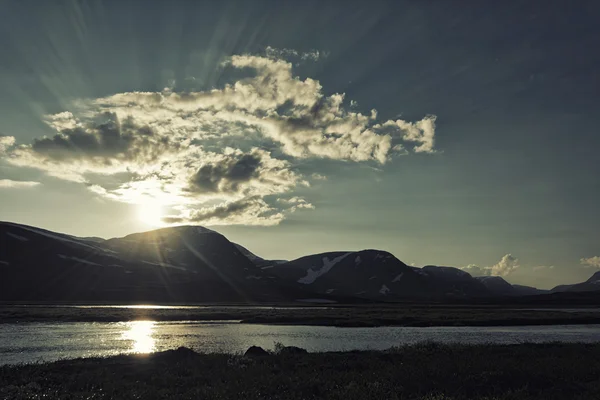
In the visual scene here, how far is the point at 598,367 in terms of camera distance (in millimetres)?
33688

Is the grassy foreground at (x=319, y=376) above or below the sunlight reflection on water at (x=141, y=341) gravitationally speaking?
above

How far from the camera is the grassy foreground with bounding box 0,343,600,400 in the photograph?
81.6 feet

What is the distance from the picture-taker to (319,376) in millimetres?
29984

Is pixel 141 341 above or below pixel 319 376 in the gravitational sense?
below

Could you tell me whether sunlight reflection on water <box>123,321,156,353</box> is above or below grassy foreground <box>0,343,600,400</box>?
below

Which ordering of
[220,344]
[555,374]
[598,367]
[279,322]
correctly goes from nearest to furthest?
[555,374], [598,367], [220,344], [279,322]

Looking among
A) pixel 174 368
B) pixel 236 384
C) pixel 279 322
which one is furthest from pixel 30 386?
pixel 279 322

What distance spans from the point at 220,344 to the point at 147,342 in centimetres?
1042

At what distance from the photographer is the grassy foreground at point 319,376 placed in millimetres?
24875

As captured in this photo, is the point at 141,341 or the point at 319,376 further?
the point at 141,341

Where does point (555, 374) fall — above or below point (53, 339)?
above

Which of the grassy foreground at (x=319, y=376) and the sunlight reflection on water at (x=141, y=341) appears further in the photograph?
the sunlight reflection on water at (x=141, y=341)

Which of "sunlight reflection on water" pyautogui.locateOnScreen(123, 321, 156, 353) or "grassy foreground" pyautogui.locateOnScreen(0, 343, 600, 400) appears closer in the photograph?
"grassy foreground" pyautogui.locateOnScreen(0, 343, 600, 400)

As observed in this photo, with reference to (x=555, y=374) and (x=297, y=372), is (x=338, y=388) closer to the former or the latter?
(x=297, y=372)
